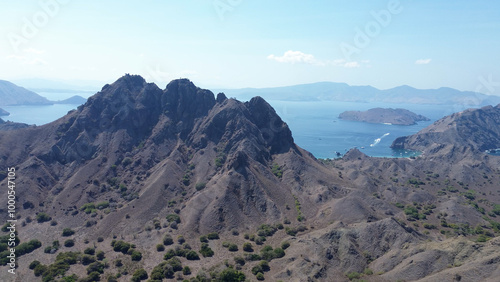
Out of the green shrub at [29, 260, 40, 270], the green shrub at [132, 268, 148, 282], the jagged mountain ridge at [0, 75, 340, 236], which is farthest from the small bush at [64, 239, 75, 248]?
the green shrub at [132, 268, 148, 282]

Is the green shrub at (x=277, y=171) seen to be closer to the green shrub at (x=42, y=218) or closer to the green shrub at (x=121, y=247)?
the green shrub at (x=121, y=247)

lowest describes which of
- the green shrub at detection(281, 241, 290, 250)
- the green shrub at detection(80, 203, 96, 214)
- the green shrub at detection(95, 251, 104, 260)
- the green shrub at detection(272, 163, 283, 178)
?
the green shrub at detection(95, 251, 104, 260)

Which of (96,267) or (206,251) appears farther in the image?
(206,251)

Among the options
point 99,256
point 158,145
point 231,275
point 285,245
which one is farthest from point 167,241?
point 158,145

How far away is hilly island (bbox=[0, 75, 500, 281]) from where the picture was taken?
218 ft

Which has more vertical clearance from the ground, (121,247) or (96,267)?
(121,247)

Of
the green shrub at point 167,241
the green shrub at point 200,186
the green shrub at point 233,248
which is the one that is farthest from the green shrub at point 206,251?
the green shrub at point 200,186

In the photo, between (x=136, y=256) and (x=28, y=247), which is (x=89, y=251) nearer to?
(x=136, y=256)

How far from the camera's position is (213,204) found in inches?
3713

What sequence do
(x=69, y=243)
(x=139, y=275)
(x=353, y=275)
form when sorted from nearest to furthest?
(x=353, y=275), (x=139, y=275), (x=69, y=243)

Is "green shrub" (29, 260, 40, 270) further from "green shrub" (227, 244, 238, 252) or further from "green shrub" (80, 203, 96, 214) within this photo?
"green shrub" (227, 244, 238, 252)

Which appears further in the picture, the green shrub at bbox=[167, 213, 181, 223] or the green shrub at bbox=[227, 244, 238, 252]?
the green shrub at bbox=[167, 213, 181, 223]

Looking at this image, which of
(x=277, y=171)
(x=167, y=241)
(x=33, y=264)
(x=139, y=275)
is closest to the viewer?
(x=139, y=275)

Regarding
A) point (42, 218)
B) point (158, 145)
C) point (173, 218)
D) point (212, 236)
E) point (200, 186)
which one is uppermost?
point (158, 145)
